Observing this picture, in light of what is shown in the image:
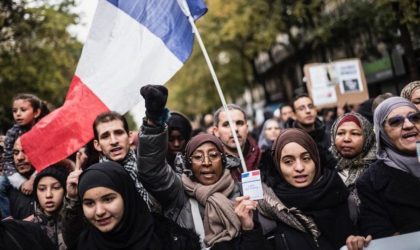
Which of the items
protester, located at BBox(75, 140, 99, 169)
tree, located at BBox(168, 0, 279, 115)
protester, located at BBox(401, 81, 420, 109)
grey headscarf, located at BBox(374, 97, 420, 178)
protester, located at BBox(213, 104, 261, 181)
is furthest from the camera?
tree, located at BBox(168, 0, 279, 115)

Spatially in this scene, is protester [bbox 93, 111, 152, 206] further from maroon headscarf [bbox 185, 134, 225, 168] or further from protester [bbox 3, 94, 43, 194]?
protester [bbox 3, 94, 43, 194]

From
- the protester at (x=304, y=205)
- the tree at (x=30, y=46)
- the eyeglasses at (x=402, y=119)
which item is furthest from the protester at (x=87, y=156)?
the tree at (x=30, y=46)

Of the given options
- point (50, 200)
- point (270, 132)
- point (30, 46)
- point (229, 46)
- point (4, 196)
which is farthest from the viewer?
point (229, 46)

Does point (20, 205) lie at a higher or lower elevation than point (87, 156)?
lower

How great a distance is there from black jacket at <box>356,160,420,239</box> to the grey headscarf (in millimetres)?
59

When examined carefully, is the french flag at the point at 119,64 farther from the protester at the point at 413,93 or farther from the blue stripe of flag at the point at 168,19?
the protester at the point at 413,93

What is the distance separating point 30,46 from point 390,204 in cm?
1306

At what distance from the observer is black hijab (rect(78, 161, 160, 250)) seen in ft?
9.05

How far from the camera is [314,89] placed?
9750 mm

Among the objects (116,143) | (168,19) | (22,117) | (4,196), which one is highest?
(168,19)

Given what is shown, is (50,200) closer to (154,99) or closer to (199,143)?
(199,143)

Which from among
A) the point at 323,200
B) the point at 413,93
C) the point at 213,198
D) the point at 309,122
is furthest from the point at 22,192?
the point at 413,93

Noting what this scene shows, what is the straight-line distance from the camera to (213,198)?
3.06 m

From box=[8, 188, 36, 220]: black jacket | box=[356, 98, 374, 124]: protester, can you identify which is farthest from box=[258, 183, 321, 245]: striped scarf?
box=[356, 98, 374, 124]: protester
